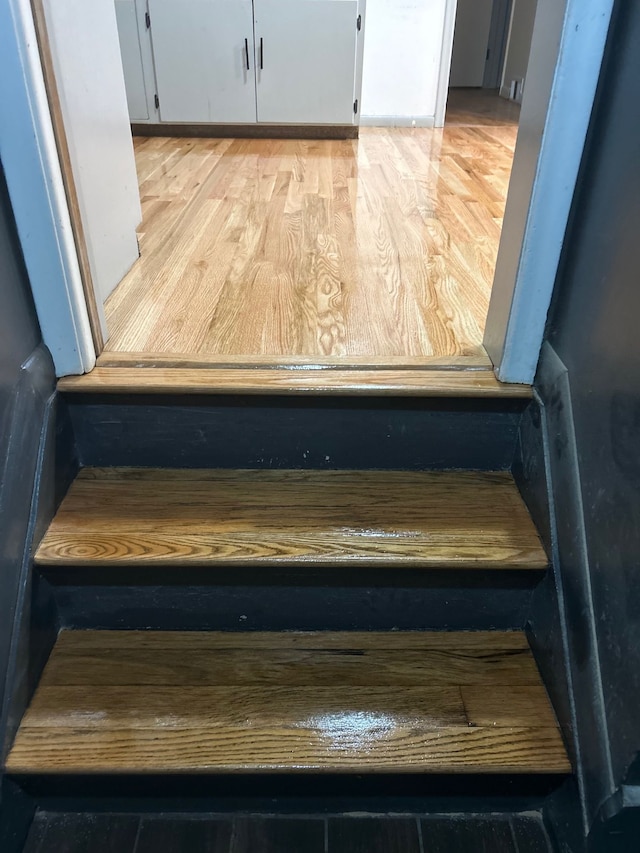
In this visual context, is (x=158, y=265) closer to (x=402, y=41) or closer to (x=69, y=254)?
(x=69, y=254)

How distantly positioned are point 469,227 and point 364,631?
4.85 ft

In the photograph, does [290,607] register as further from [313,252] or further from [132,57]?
[132,57]

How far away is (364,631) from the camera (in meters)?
1.23

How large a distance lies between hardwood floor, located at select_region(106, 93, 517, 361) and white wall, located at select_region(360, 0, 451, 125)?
2.44 feet

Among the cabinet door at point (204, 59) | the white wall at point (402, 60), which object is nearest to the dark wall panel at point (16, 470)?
the cabinet door at point (204, 59)

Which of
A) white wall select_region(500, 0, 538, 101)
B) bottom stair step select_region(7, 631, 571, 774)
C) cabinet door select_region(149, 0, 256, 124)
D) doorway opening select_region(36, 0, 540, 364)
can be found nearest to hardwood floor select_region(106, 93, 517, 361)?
doorway opening select_region(36, 0, 540, 364)

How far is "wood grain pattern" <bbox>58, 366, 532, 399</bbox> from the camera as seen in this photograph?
3.90 feet

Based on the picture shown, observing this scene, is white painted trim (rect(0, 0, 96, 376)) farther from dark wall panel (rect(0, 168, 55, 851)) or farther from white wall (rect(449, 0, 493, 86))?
white wall (rect(449, 0, 493, 86))

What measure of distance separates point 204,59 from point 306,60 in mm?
543

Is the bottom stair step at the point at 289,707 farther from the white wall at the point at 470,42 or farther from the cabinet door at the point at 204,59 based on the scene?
the white wall at the point at 470,42

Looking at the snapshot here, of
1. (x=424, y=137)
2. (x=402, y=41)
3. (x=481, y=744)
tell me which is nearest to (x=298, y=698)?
(x=481, y=744)

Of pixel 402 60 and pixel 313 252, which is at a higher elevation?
pixel 402 60

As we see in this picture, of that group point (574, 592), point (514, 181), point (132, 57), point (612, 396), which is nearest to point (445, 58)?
point (132, 57)

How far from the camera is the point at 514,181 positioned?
115cm
